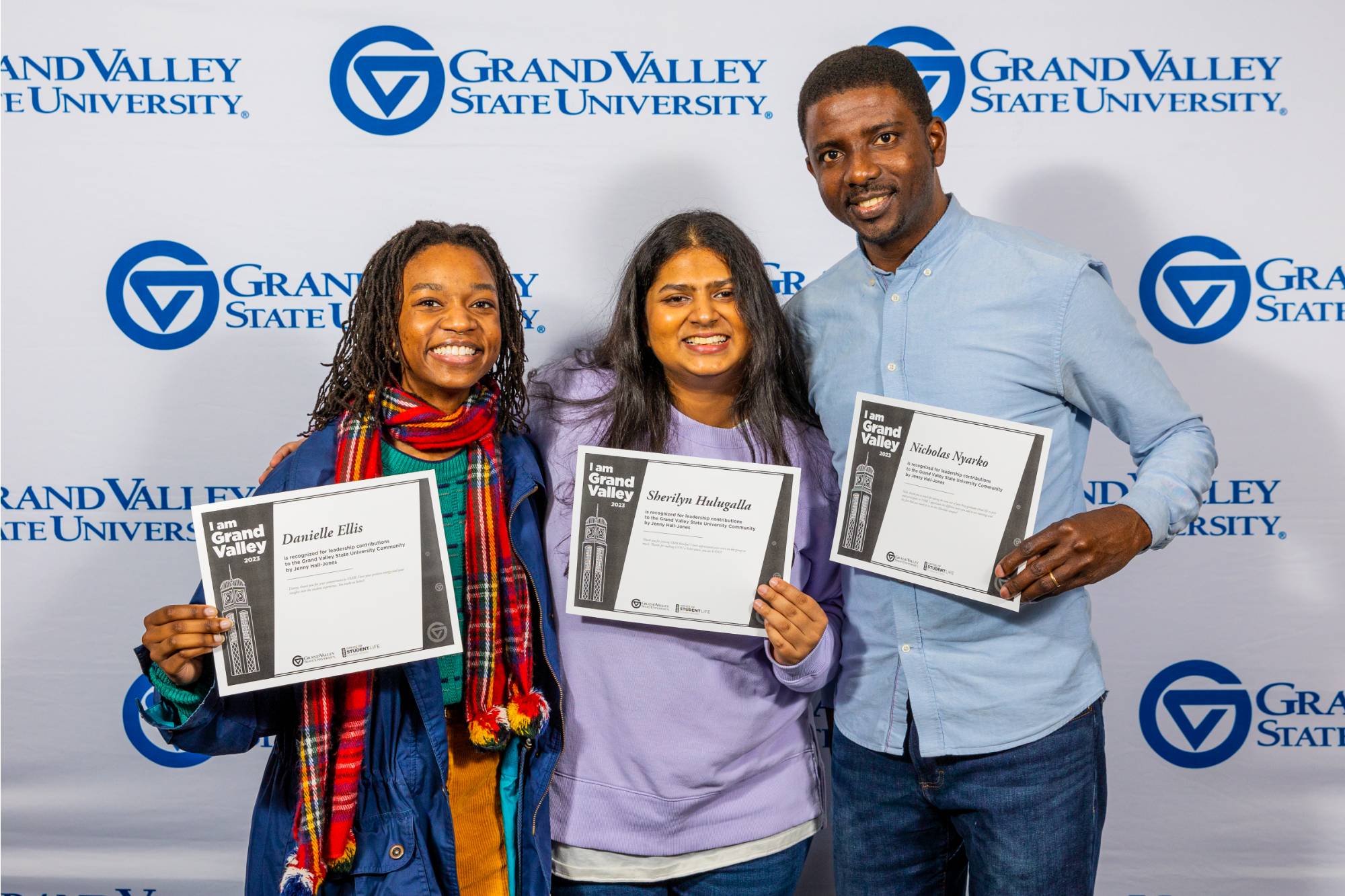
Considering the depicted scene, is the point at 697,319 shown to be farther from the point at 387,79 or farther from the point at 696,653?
the point at 387,79

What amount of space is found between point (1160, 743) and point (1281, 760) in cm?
31

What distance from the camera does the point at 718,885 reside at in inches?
69.2

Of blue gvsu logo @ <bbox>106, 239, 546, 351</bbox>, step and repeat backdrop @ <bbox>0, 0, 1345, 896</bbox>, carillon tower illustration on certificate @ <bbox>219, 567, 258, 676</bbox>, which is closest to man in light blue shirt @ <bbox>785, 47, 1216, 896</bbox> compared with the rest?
step and repeat backdrop @ <bbox>0, 0, 1345, 896</bbox>

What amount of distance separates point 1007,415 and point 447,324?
0.89 m

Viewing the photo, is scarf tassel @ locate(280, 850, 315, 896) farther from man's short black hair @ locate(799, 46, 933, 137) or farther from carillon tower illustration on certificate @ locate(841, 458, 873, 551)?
man's short black hair @ locate(799, 46, 933, 137)

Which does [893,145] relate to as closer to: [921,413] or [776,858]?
[921,413]

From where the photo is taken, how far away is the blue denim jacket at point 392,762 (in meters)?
1.57

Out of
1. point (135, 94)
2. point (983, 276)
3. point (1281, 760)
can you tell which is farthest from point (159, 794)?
point (1281, 760)

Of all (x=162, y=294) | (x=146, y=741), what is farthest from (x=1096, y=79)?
(x=146, y=741)

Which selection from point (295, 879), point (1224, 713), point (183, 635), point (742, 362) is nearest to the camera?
point (183, 635)

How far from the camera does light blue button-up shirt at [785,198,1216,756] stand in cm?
160

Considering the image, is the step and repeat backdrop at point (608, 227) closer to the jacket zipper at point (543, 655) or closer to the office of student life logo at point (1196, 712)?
the office of student life logo at point (1196, 712)

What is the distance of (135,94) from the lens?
97.6 inches

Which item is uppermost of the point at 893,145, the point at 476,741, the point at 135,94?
the point at 135,94
